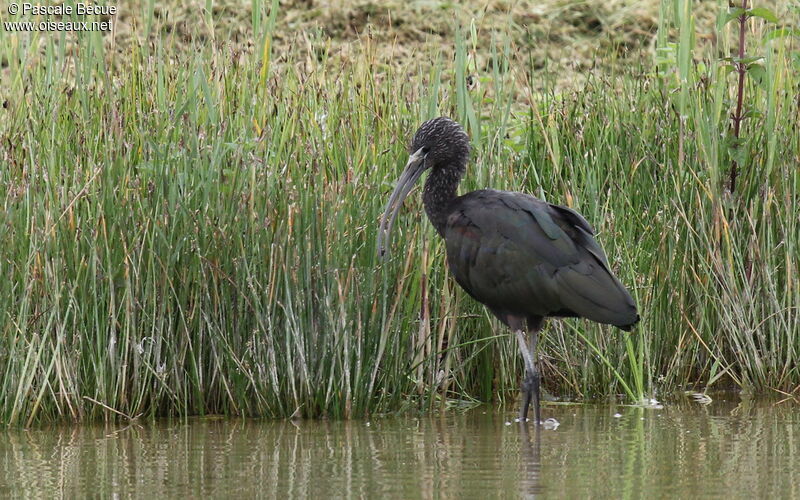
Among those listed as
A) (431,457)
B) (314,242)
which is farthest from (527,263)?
(431,457)

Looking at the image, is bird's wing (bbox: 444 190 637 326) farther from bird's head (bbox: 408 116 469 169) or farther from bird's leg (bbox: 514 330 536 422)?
bird's head (bbox: 408 116 469 169)

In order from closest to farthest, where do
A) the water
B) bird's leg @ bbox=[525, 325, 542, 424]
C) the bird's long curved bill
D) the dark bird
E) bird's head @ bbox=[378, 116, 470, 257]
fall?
the water, the dark bird, bird's leg @ bbox=[525, 325, 542, 424], the bird's long curved bill, bird's head @ bbox=[378, 116, 470, 257]

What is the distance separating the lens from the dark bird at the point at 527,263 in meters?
5.33

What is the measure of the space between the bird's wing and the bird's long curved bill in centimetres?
27

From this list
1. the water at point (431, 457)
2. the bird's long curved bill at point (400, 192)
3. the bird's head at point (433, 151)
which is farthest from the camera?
the bird's head at point (433, 151)

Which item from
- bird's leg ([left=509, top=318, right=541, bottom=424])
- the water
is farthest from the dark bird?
the water

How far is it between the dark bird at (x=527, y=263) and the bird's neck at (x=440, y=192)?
0.04 meters

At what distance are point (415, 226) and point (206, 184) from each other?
3.34ft

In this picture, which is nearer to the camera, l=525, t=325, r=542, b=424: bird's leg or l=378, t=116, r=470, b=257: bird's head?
l=525, t=325, r=542, b=424: bird's leg

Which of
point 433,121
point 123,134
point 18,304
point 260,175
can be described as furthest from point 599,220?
point 18,304

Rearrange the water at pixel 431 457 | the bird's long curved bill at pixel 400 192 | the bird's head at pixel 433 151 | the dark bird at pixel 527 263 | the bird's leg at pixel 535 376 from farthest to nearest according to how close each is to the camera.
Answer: the bird's head at pixel 433 151, the bird's long curved bill at pixel 400 192, the bird's leg at pixel 535 376, the dark bird at pixel 527 263, the water at pixel 431 457

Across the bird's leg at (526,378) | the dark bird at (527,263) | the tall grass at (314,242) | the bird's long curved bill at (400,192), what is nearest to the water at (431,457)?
the bird's leg at (526,378)

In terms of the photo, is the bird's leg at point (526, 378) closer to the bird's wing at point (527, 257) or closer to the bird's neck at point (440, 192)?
the bird's wing at point (527, 257)

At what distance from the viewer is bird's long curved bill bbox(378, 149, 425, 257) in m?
5.60
